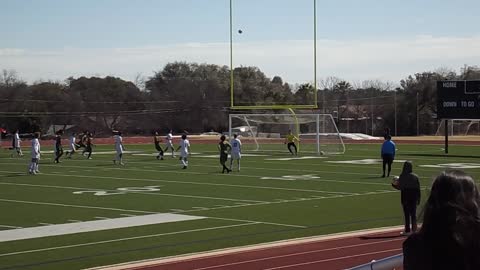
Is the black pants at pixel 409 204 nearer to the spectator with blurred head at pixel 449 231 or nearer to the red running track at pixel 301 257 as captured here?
the red running track at pixel 301 257

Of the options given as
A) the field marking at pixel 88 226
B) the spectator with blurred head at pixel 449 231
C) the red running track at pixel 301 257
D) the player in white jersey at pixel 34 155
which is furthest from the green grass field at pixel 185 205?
the spectator with blurred head at pixel 449 231

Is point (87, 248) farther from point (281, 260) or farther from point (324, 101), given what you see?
point (324, 101)

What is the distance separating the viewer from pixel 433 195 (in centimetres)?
302

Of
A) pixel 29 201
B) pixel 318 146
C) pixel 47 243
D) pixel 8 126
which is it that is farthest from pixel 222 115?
pixel 47 243

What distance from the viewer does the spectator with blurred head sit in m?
2.91

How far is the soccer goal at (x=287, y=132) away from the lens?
151ft

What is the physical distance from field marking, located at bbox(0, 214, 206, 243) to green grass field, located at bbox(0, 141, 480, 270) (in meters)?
0.38

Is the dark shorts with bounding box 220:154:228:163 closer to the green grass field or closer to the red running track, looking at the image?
the green grass field

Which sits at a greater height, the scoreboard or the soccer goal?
the scoreboard

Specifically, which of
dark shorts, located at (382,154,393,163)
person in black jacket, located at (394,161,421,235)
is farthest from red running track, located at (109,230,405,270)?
dark shorts, located at (382,154,393,163)

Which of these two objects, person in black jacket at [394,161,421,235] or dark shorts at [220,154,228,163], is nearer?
person in black jacket at [394,161,421,235]

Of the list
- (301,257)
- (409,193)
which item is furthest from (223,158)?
(301,257)

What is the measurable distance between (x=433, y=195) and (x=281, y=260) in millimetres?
8049

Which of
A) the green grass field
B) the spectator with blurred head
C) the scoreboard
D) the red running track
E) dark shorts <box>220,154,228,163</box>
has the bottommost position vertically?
the green grass field
